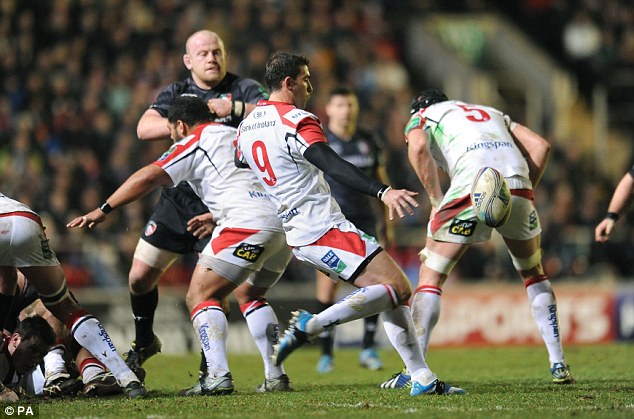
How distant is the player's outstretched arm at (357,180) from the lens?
6.45m

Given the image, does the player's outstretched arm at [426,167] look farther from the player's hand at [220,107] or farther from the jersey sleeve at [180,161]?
the jersey sleeve at [180,161]

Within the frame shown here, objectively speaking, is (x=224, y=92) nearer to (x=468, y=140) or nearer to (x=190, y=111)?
(x=190, y=111)

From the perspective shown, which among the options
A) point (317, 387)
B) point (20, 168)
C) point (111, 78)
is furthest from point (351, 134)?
point (111, 78)

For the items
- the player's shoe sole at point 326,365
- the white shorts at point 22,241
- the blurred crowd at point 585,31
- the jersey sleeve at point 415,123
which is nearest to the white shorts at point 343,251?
the jersey sleeve at point 415,123

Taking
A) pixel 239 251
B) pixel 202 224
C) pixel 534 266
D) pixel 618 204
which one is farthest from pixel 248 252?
pixel 618 204

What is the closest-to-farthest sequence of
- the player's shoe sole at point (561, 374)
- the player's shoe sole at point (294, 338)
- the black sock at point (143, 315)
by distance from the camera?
the player's shoe sole at point (294, 338) → the player's shoe sole at point (561, 374) → the black sock at point (143, 315)

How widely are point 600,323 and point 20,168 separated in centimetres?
875

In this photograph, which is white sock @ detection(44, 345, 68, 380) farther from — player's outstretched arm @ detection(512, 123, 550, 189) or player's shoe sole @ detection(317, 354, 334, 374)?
player's outstretched arm @ detection(512, 123, 550, 189)

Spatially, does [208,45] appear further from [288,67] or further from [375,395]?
[375,395]

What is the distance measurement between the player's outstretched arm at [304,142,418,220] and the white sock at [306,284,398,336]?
0.53 meters

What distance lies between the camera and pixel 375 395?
7551mm

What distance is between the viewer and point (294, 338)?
6.78m

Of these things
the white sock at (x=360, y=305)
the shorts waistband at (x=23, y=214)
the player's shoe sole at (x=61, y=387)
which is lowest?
the player's shoe sole at (x=61, y=387)

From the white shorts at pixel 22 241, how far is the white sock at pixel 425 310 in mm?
2793
